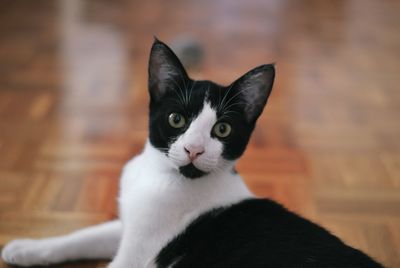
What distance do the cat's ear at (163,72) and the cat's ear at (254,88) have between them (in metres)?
0.11

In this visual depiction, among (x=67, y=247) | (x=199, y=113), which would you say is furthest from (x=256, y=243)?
(x=67, y=247)

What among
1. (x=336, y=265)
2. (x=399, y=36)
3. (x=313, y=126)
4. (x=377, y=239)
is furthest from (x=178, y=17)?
(x=336, y=265)

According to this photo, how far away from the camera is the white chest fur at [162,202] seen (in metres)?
0.98

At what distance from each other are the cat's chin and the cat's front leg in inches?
12.2

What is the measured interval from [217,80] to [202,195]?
1.34 meters

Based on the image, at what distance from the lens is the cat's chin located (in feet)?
3.09

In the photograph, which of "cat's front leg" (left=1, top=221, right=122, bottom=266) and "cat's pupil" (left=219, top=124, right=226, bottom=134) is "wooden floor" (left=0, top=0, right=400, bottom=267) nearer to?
"cat's front leg" (left=1, top=221, right=122, bottom=266)

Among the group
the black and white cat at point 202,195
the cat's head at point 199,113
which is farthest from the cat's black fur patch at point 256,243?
the cat's head at point 199,113

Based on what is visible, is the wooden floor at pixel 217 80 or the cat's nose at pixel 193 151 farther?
the wooden floor at pixel 217 80

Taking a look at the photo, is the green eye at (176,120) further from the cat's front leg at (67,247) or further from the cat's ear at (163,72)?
the cat's front leg at (67,247)

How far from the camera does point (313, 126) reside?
192 cm

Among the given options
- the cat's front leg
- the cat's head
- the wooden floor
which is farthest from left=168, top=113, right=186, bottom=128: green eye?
the wooden floor

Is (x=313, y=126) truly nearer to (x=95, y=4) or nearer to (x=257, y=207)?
(x=257, y=207)

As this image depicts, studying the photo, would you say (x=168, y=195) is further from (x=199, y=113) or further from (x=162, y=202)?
(x=199, y=113)
